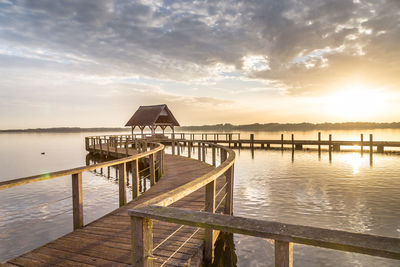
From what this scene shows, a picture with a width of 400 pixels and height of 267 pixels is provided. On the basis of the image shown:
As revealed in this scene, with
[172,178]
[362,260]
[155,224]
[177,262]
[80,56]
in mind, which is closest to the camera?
[177,262]

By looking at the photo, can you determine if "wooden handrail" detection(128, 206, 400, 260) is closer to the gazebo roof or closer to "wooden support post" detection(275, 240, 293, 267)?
"wooden support post" detection(275, 240, 293, 267)

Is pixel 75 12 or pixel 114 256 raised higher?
pixel 75 12

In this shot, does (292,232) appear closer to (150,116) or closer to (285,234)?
(285,234)

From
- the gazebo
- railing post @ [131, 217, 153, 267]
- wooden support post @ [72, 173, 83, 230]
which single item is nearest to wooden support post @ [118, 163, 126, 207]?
wooden support post @ [72, 173, 83, 230]

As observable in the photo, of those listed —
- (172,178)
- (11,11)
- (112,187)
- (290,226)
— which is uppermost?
(11,11)

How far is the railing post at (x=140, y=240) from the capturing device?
6.08 ft

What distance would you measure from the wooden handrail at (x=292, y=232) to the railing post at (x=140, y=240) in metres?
0.08

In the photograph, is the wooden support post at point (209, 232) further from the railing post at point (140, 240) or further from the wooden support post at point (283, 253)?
the wooden support post at point (283, 253)

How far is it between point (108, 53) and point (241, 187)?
17.5 metres

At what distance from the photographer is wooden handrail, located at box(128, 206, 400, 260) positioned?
1.21 meters

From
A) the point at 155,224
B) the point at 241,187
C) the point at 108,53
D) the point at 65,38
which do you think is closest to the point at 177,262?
the point at 155,224

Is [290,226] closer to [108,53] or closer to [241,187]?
[241,187]

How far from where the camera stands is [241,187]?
38.0ft

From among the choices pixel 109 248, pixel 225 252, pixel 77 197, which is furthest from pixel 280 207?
pixel 77 197
